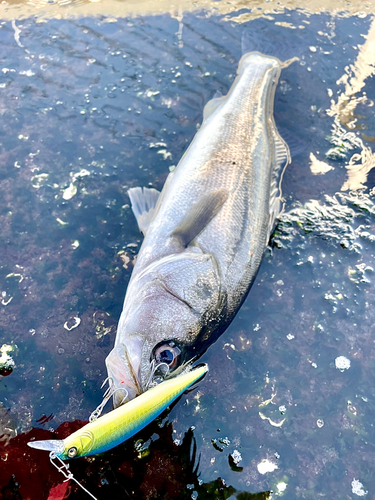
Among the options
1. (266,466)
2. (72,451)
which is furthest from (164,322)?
(266,466)

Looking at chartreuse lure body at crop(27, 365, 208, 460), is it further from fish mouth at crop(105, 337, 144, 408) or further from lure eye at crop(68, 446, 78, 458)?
fish mouth at crop(105, 337, 144, 408)

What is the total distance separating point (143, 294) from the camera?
2.51 metres

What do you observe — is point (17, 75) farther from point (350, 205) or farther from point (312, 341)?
point (312, 341)

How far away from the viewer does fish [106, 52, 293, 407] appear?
7.57 feet

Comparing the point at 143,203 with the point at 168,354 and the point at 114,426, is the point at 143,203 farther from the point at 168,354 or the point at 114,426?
the point at 114,426

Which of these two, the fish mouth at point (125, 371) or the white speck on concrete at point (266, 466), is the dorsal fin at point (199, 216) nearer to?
the fish mouth at point (125, 371)

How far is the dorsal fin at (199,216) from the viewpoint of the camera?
2.86 m

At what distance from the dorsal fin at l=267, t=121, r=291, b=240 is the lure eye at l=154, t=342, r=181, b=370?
1334mm

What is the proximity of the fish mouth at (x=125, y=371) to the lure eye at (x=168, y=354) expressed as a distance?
0.12 metres

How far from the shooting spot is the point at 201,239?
2.80 metres

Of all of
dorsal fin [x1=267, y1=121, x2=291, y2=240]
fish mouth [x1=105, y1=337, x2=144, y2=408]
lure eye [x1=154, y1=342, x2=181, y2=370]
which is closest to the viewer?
fish mouth [x1=105, y1=337, x2=144, y2=408]

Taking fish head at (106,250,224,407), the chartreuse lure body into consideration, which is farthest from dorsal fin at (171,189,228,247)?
the chartreuse lure body

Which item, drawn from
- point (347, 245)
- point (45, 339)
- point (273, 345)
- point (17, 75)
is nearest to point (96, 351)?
point (45, 339)

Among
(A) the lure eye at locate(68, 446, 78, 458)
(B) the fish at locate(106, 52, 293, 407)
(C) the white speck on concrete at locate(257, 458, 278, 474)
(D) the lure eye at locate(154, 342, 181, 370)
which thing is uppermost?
(B) the fish at locate(106, 52, 293, 407)
